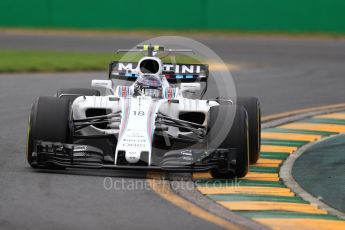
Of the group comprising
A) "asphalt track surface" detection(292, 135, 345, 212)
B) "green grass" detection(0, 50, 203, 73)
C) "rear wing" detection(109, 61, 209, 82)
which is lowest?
"asphalt track surface" detection(292, 135, 345, 212)

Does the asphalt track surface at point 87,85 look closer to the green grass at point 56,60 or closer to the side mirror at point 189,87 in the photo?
the green grass at point 56,60

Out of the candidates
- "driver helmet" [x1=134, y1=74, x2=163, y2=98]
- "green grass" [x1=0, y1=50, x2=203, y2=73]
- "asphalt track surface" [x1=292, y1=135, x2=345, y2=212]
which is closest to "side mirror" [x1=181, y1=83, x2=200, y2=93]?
"driver helmet" [x1=134, y1=74, x2=163, y2=98]

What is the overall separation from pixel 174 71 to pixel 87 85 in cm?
916

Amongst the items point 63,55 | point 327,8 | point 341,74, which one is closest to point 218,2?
point 327,8

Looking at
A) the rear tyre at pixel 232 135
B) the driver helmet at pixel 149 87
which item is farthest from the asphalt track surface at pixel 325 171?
the driver helmet at pixel 149 87

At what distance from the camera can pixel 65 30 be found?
43.1 meters

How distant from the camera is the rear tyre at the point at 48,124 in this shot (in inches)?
433

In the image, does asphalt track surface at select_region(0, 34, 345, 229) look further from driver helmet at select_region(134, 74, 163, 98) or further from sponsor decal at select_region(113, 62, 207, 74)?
sponsor decal at select_region(113, 62, 207, 74)

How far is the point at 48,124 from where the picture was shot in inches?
435

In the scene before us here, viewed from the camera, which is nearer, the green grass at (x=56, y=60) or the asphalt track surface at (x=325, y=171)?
the asphalt track surface at (x=325, y=171)

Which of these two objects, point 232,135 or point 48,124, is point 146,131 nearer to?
point 232,135

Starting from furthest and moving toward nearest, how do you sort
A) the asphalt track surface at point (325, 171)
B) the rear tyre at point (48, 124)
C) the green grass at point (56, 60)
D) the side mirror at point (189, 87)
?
the green grass at point (56, 60), the side mirror at point (189, 87), the rear tyre at point (48, 124), the asphalt track surface at point (325, 171)

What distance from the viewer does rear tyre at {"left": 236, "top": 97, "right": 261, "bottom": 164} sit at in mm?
12031

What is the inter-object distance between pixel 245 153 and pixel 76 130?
1922mm
